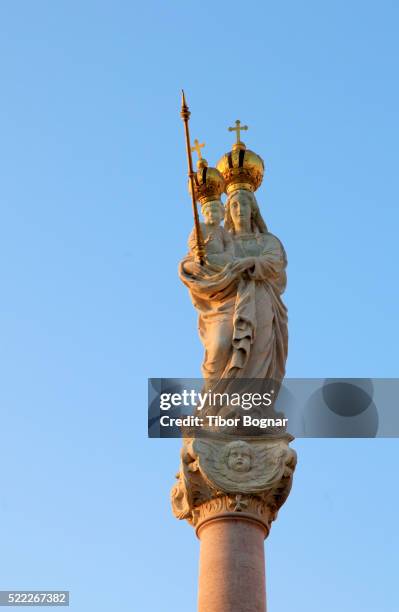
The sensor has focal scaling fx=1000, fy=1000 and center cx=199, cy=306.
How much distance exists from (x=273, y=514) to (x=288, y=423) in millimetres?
1384

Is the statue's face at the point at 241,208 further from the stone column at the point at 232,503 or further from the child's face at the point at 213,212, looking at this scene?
the stone column at the point at 232,503

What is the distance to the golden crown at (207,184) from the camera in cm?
1655

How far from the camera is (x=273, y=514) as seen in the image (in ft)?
43.0

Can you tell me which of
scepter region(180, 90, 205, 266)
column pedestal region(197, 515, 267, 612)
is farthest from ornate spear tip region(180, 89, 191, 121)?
column pedestal region(197, 515, 267, 612)

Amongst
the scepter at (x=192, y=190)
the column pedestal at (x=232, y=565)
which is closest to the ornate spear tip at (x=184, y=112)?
the scepter at (x=192, y=190)

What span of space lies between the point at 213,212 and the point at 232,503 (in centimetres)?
550

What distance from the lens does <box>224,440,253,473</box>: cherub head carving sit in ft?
42.4

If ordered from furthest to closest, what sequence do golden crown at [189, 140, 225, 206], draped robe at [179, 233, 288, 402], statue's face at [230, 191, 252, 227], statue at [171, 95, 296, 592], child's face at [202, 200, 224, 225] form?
golden crown at [189, 140, 225, 206]
child's face at [202, 200, 224, 225]
statue's face at [230, 191, 252, 227]
draped robe at [179, 233, 288, 402]
statue at [171, 95, 296, 592]

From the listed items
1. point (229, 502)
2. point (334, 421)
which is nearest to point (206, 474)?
point (229, 502)

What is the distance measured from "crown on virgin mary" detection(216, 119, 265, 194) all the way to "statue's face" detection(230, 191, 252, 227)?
0.25m

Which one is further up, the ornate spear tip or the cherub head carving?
the ornate spear tip

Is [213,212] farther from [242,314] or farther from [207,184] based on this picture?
[242,314]

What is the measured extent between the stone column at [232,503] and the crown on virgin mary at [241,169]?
511cm

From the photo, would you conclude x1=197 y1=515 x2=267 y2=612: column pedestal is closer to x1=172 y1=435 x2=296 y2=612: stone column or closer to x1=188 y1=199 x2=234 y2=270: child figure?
x1=172 y1=435 x2=296 y2=612: stone column
